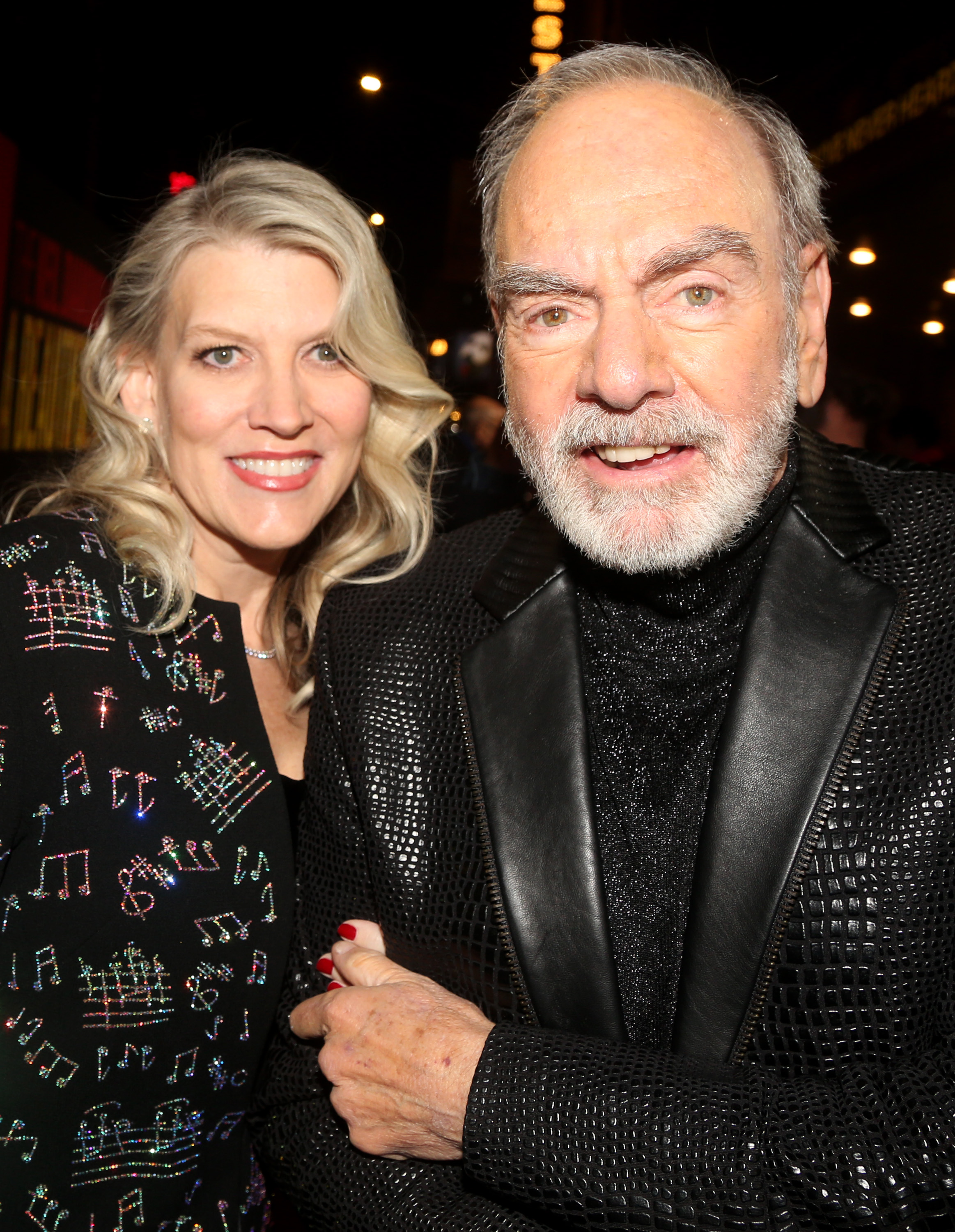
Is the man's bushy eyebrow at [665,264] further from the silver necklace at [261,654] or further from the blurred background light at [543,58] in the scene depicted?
the blurred background light at [543,58]

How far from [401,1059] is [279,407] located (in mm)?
1207

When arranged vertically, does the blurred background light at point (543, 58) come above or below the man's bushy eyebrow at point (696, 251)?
above

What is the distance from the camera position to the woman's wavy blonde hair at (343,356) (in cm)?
198

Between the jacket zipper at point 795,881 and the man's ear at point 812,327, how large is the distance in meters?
0.61

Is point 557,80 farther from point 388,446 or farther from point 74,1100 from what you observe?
point 74,1100

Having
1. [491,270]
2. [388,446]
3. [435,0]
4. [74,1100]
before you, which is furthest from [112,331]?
[435,0]

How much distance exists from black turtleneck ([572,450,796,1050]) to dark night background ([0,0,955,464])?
186cm

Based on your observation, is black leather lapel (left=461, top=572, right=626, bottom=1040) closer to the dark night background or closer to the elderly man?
the elderly man

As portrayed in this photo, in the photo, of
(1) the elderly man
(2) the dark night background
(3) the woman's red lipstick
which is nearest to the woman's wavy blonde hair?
(3) the woman's red lipstick

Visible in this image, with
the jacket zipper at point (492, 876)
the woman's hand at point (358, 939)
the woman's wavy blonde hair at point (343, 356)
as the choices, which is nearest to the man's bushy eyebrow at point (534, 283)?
the woman's wavy blonde hair at point (343, 356)

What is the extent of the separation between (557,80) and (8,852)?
1.60 metres

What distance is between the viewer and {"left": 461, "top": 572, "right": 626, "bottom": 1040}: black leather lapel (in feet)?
4.60

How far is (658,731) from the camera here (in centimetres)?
162

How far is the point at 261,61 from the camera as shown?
10.5 feet
